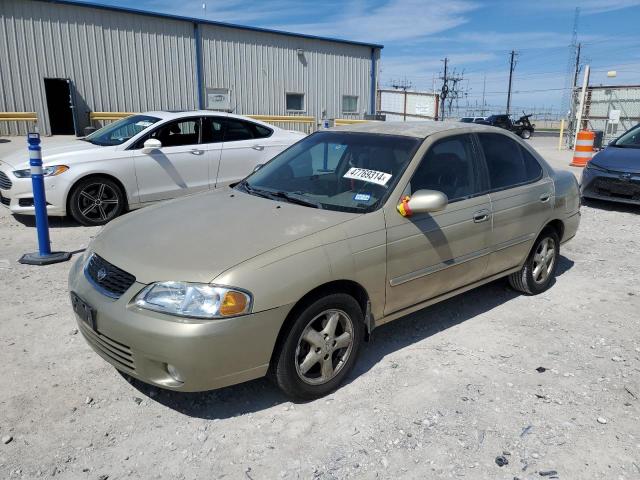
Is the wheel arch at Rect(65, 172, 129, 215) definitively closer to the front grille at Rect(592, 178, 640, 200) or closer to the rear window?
the rear window

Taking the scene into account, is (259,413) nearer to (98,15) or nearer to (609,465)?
(609,465)

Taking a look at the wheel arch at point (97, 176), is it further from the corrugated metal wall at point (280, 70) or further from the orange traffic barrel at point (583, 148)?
the corrugated metal wall at point (280, 70)

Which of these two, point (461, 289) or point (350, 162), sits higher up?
point (350, 162)

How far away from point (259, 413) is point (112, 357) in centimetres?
89

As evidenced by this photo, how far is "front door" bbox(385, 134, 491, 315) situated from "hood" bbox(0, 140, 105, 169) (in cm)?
499

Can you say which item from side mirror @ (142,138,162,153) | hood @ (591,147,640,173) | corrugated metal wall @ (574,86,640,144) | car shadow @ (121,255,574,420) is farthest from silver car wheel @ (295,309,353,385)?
corrugated metal wall @ (574,86,640,144)

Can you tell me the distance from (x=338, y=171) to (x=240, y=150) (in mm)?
4418

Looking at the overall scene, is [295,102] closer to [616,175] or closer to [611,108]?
[611,108]

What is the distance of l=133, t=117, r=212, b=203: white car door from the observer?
282 inches

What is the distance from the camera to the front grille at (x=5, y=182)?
660 cm

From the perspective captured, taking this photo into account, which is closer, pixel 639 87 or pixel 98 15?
pixel 98 15

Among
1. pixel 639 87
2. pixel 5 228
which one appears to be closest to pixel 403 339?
pixel 5 228

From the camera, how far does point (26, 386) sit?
10.6ft

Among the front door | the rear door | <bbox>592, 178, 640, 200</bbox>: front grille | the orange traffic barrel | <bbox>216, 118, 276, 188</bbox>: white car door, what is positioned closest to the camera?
the front door
